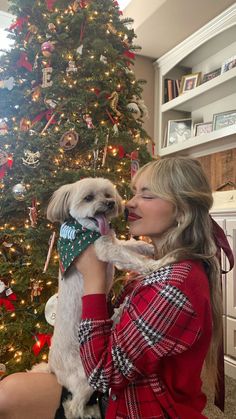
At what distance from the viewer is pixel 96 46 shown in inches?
77.4

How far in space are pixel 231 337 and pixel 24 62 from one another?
2.30 metres

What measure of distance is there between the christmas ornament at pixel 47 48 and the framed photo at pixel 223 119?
1.80m

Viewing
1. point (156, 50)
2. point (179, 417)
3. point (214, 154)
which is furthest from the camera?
point (156, 50)

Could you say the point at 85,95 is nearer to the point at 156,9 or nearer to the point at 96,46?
the point at 96,46

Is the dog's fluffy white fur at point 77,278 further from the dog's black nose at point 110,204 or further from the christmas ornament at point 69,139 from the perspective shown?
the christmas ornament at point 69,139

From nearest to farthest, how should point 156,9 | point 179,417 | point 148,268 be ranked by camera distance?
1. point 179,417
2. point 148,268
3. point 156,9

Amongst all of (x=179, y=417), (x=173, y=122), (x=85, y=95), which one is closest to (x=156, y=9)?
(x=173, y=122)

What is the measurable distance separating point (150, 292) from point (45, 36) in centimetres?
181

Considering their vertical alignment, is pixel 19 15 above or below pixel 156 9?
below

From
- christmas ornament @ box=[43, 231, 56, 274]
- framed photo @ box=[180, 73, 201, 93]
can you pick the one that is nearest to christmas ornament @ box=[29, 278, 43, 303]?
christmas ornament @ box=[43, 231, 56, 274]

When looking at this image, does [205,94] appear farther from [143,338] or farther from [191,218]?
[143,338]


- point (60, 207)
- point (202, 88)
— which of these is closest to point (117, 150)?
point (60, 207)

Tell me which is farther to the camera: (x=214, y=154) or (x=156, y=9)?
(x=214, y=154)

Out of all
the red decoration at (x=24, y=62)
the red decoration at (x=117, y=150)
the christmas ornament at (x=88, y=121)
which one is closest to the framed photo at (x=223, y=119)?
the red decoration at (x=117, y=150)
